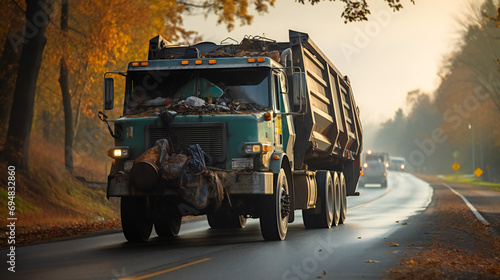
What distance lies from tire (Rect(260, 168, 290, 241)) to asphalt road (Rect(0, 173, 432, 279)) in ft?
0.69

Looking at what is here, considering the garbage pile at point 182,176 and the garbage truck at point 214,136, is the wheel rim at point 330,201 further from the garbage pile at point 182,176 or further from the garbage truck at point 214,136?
the garbage pile at point 182,176

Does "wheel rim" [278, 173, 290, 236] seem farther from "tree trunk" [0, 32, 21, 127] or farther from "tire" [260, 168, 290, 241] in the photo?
"tree trunk" [0, 32, 21, 127]

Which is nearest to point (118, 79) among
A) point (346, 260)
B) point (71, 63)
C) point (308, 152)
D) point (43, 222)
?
point (71, 63)

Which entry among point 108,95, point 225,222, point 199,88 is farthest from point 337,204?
point 108,95

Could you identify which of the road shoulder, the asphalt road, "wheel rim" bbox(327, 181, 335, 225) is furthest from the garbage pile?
"wheel rim" bbox(327, 181, 335, 225)

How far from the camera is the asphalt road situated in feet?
29.9

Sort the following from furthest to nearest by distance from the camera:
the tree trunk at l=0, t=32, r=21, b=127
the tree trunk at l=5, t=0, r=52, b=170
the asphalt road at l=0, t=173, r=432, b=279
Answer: the tree trunk at l=0, t=32, r=21, b=127 → the tree trunk at l=5, t=0, r=52, b=170 → the asphalt road at l=0, t=173, r=432, b=279

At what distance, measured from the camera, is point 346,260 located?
10.5 m

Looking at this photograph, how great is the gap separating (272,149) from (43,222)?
10254mm

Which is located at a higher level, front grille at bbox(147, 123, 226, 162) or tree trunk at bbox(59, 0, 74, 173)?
tree trunk at bbox(59, 0, 74, 173)

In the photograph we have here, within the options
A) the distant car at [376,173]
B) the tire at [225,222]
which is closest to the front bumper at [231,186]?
the tire at [225,222]

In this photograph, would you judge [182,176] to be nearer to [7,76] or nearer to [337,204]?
[337,204]

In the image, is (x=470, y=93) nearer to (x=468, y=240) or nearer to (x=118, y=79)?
(x=118, y=79)

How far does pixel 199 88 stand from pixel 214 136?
1.28 metres
